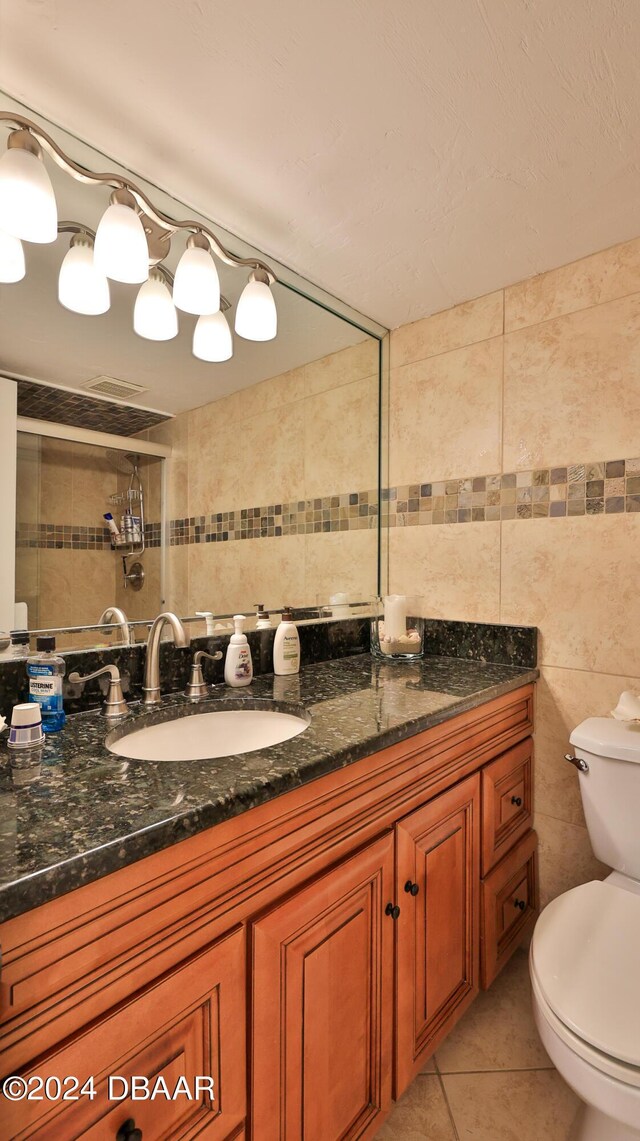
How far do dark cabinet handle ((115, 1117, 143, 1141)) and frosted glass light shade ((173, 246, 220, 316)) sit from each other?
1493mm

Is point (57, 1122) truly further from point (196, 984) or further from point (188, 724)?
point (188, 724)

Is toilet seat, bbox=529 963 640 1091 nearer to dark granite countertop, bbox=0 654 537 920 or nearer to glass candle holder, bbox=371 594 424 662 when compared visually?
dark granite countertop, bbox=0 654 537 920

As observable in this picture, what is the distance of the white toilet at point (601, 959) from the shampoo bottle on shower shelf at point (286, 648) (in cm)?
77

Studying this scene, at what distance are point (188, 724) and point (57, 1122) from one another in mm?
682

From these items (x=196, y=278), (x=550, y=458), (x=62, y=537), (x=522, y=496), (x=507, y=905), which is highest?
(x=196, y=278)

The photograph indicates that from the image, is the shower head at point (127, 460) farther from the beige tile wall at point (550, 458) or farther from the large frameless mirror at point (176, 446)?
the beige tile wall at point (550, 458)

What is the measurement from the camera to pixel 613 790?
131 centimetres

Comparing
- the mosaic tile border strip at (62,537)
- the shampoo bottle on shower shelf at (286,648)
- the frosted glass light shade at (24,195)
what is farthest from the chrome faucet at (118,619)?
the frosted glass light shade at (24,195)

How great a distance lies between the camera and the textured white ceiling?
89 centimetres

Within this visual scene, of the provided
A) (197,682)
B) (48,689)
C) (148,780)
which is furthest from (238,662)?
(148,780)

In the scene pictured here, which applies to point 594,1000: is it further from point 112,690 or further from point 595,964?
point 112,690

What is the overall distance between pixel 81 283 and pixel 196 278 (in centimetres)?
28

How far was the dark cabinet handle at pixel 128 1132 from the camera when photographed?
0.61 meters

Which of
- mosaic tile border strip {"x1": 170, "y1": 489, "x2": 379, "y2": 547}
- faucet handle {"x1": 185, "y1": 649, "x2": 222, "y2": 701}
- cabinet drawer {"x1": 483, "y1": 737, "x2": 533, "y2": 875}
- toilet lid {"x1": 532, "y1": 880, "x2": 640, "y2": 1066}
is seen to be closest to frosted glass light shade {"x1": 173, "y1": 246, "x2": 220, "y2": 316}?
mosaic tile border strip {"x1": 170, "y1": 489, "x2": 379, "y2": 547}
